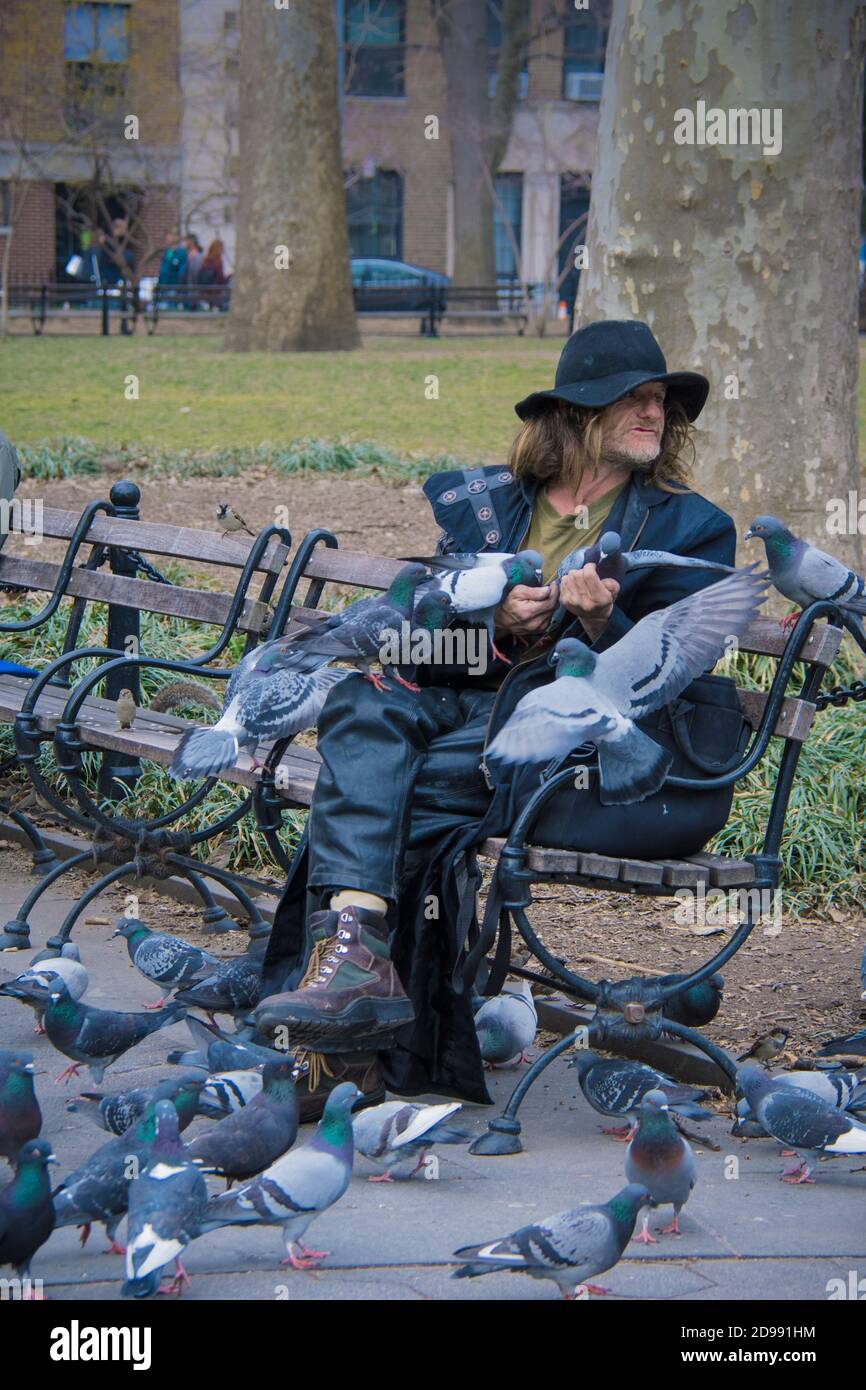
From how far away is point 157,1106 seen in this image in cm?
317

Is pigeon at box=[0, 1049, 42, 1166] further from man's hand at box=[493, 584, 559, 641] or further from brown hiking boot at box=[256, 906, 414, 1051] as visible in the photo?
man's hand at box=[493, 584, 559, 641]

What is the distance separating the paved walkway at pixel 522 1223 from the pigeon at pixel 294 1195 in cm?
8

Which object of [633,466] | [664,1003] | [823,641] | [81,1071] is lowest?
[81,1071]

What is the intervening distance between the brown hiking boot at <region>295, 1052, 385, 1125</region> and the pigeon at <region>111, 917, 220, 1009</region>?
0.71 m

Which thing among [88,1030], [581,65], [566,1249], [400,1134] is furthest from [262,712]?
[581,65]

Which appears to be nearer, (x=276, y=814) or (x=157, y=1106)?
(x=157, y=1106)

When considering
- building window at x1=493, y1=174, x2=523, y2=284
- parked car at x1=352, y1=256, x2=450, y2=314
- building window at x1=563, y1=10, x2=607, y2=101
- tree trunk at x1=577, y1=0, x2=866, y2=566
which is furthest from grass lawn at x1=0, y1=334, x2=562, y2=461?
building window at x1=563, y1=10, x2=607, y2=101

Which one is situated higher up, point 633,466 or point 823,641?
point 633,466

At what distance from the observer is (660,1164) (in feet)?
10.6

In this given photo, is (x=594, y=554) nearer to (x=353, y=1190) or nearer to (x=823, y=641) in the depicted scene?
(x=823, y=641)

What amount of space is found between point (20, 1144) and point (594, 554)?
1746 millimetres

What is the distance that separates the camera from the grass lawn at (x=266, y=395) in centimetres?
1252

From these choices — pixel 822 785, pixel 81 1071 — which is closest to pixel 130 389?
pixel 822 785

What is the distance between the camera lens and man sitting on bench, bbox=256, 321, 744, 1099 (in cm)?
376
